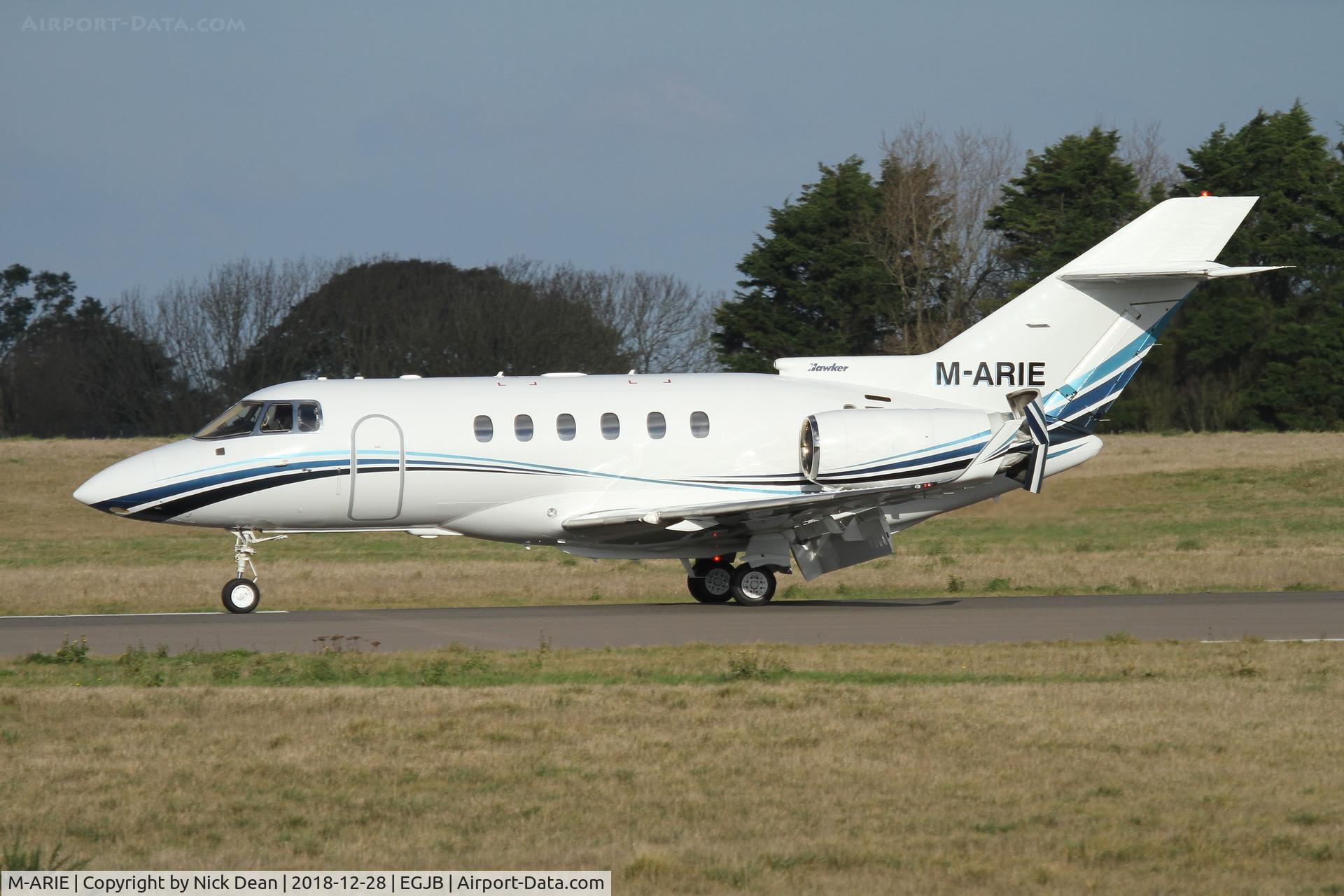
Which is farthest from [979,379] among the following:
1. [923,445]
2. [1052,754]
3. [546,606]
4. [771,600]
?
[1052,754]

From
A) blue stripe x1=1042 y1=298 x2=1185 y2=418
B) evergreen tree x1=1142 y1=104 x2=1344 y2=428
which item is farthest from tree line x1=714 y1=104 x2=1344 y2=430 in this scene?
blue stripe x1=1042 y1=298 x2=1185 y2=418

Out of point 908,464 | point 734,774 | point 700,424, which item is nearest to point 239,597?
point 700,424

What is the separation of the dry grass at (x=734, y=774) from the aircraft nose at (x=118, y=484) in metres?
5.85

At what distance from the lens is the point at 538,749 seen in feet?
32.9

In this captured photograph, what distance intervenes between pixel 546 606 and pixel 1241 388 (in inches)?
1655

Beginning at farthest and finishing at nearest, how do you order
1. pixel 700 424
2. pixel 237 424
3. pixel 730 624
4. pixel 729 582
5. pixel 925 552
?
pixel 925 552, pixel 729 582, pixel 700 424, pixel 237 424, pixel 730 624

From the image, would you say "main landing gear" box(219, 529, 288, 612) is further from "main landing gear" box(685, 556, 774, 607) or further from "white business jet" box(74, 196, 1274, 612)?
"main landing gear" box(685, 556, 774, 607)

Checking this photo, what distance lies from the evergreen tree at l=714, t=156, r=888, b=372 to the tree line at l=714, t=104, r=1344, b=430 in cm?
6

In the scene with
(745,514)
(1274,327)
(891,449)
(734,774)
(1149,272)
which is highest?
(1274,327)

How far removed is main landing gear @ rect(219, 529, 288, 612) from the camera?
64.7ft

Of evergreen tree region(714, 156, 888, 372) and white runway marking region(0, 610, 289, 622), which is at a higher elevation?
evergreen tree region(714, 156, 888, 372)

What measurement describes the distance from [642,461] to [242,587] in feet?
18.5

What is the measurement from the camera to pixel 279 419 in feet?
65.0

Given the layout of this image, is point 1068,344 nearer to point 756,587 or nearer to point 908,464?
point 908,464
